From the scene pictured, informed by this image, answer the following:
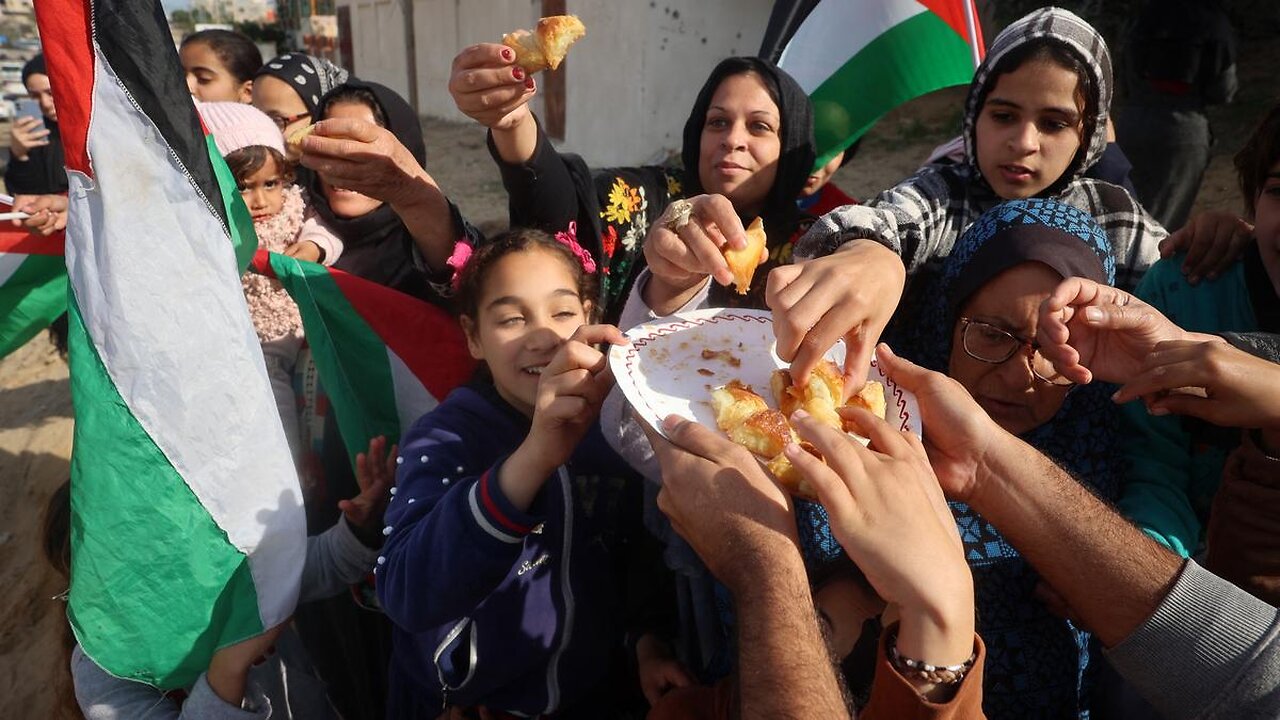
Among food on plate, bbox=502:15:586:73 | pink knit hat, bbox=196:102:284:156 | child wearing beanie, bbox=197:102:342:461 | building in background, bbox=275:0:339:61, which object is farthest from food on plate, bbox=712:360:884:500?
building in background, bbox=275:0:339:61

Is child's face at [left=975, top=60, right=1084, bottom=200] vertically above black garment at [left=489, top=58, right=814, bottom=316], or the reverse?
child's face at [left=975, top=60, right=1084, bottom=200]

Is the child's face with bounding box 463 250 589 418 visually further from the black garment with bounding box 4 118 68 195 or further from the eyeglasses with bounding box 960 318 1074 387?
the black garment with bounding box 4 118 68 195

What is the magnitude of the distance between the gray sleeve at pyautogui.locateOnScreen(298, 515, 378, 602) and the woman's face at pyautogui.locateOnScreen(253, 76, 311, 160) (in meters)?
2.30

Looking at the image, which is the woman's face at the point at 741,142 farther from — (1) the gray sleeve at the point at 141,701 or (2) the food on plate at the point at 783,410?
(1) the gray sleeve at the point at 141,701

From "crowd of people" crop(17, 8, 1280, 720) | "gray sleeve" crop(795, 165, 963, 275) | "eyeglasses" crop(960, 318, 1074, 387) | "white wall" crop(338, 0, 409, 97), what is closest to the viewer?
"crowd of people" crop(17, 8, 1280, 720)

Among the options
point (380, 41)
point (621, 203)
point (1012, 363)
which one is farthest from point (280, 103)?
point (380, 41)

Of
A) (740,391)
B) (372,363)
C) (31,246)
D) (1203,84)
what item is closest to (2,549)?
(31,246)

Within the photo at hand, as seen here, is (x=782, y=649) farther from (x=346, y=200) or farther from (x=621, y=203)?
(x=346, y=200)

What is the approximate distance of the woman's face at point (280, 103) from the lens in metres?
3.66

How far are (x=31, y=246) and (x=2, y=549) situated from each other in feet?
9.90

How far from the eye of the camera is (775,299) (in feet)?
4.97

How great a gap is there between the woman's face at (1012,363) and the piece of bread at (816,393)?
48cm

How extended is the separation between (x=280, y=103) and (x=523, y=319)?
8.16ft

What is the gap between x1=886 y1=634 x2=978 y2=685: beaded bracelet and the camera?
3.91 ft
